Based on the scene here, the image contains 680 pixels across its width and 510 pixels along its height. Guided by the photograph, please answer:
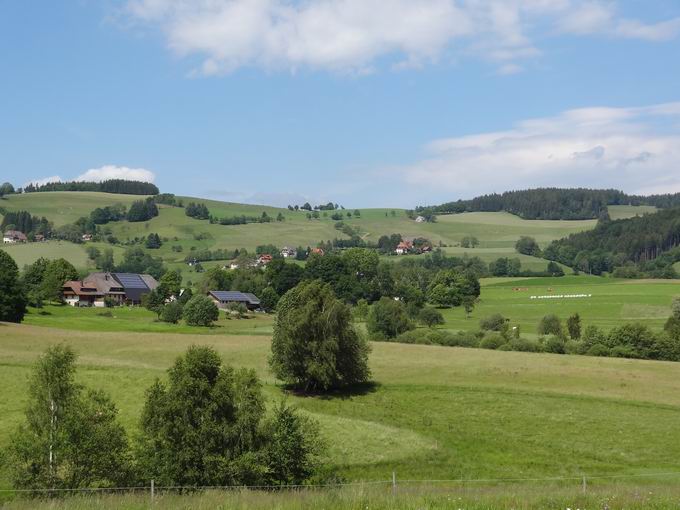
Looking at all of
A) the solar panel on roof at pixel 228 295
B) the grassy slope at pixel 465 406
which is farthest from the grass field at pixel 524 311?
the grassy slope at pixel 465 406

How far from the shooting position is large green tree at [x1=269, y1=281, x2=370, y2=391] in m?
55.6

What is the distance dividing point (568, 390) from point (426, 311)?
169 ft

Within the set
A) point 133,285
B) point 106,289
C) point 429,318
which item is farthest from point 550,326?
point 133,285

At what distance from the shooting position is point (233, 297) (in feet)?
421

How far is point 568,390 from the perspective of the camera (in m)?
54.1

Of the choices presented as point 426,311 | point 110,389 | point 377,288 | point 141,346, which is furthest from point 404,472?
point 377,288

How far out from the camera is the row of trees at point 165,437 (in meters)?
27.1

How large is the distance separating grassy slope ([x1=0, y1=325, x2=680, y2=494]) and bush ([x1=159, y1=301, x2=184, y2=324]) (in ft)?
106

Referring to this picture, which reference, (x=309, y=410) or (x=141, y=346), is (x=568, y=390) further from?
(x=141, y=346)

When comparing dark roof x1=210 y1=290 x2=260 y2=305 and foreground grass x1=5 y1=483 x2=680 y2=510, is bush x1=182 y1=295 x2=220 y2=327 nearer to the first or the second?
dark roof x1=210 y1=290 x2=260 y2=305

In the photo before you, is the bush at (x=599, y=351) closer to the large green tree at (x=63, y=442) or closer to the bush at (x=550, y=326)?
the bush at (x=550, y=326)

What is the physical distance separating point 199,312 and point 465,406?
55955mm

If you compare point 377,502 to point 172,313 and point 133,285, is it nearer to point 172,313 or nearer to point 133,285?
point 172,313

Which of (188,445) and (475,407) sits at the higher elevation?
(188,445)
